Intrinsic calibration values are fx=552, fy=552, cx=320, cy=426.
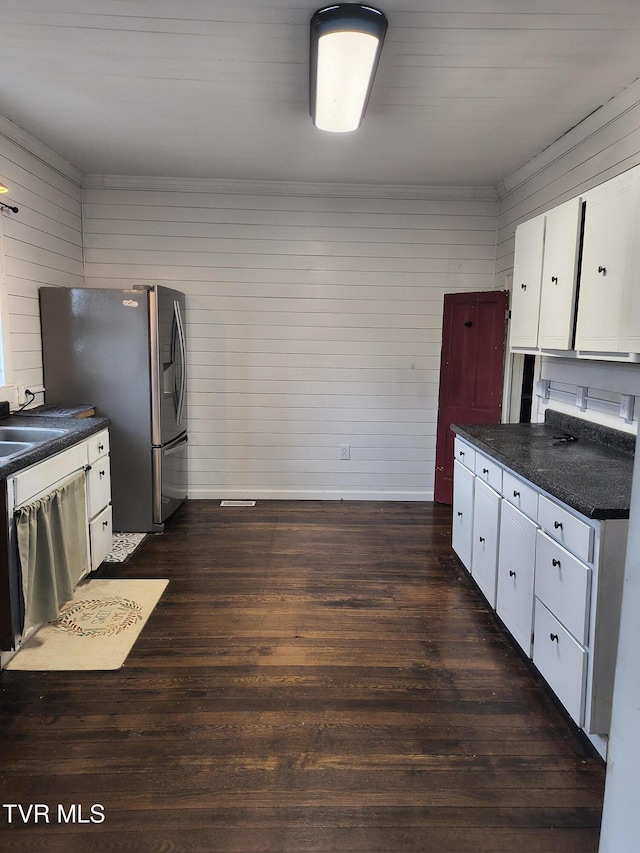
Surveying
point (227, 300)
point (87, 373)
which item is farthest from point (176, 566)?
point (227, 300)

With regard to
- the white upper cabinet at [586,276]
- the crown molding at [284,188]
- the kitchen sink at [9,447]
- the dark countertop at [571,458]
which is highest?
the crown molding at [284,188]

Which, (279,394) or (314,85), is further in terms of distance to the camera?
(279,394)

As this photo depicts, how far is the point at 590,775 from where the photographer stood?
1.91m

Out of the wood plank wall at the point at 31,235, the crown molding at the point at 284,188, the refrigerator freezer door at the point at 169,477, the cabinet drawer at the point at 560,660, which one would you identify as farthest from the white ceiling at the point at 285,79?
the cabinet drawer at the point at 560,660

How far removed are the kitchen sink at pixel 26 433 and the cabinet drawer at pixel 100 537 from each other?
0.60 metres

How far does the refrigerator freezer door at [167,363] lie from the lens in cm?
401

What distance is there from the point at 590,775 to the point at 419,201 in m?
4.33

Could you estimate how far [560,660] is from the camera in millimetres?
2146

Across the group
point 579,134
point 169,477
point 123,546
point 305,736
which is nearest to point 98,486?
point 123,546

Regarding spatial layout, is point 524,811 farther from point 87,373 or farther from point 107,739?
point 87,373

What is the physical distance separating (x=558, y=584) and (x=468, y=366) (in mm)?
2919

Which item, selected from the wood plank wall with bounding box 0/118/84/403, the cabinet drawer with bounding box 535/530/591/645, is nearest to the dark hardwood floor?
the cabinet drawer with bounding box 535/530/591/645

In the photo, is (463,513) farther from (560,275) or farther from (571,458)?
(560,275)

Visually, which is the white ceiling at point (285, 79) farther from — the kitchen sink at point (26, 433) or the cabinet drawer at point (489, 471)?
the cabinet drawer at point (489, 471)
